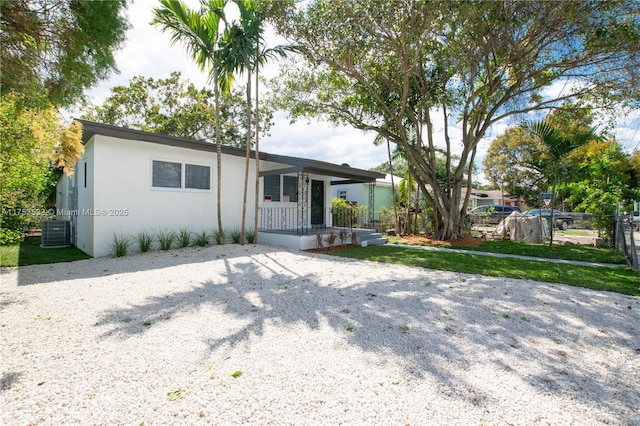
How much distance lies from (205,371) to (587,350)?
12.0ft

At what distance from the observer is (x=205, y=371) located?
2.70 metres

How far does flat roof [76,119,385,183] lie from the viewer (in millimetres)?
8094

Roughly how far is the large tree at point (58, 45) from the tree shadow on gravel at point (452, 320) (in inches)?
127

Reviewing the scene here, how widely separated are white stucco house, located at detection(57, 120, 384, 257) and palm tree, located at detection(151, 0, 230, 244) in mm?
2370

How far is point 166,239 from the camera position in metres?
9.40

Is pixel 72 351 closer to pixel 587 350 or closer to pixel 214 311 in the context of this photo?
pixel 214 311

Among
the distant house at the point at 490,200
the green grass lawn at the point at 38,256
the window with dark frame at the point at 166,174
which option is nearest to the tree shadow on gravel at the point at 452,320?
the window with dark frame at the point at 166,174

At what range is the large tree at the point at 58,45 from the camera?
12.5 feet

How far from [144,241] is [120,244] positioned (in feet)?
1.92

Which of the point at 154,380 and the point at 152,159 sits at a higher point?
the point at 152,159

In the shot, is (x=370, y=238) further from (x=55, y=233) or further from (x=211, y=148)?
(x=55, y=233)

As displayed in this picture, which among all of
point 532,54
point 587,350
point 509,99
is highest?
point 532,54

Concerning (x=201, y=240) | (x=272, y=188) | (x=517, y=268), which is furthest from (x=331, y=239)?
(x=517, y=268)

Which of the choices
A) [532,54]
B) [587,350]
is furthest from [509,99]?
[587,350]
